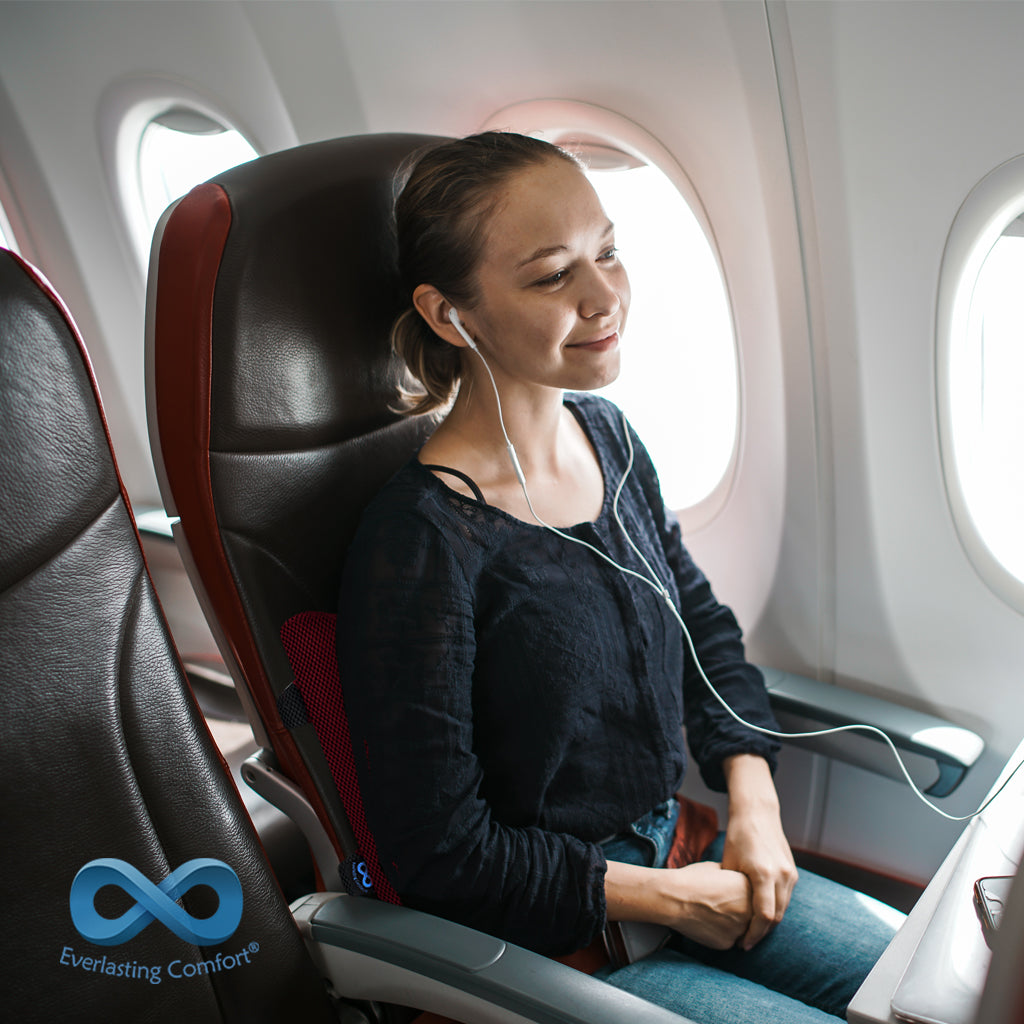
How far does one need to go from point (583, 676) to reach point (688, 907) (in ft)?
1.15

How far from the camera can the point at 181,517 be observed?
1121mm

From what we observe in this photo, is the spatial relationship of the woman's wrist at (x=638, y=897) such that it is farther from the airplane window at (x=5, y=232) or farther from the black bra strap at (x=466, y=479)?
the airplane window at (x=5, y=232)

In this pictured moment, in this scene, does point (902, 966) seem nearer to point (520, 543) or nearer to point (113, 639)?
point (520, 543)

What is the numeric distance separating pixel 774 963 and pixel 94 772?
997 millimetres

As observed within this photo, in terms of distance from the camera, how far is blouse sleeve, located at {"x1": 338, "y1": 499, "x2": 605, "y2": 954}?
1068 mm

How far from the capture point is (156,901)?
37.6 inches

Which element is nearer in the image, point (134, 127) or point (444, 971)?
point (444, 971)

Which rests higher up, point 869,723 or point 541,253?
point 541,253

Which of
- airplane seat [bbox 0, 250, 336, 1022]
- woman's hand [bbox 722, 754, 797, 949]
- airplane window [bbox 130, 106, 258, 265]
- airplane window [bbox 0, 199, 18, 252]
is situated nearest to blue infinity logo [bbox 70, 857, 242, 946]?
airplane seat [bbox 0, 250, 336, 1022]

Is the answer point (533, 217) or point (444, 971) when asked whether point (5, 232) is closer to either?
point (533, 217)

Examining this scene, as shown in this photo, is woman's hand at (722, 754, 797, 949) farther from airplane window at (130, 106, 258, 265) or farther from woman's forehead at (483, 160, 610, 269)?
airplane window at (130, 106, 258, 265)

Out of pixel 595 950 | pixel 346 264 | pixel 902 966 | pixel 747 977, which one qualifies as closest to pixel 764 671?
pixel 747 977

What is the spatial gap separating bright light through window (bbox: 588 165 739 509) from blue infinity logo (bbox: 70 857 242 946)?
3.92 feet

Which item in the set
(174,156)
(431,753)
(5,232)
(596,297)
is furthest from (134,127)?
(431,753)
